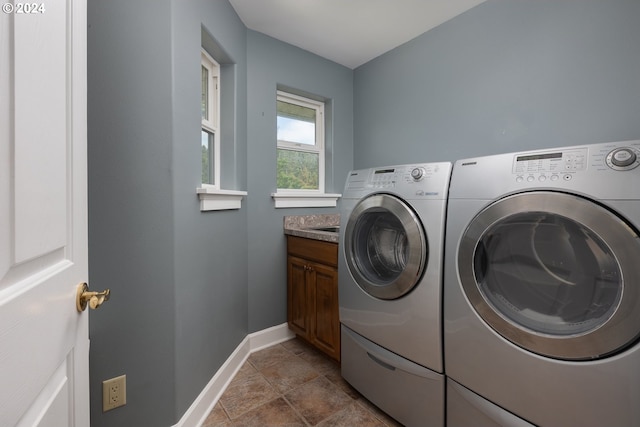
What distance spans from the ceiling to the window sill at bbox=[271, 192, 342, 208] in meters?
1.25

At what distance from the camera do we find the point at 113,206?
1.07 metres

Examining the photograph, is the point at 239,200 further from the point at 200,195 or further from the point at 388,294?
the point at 388,294

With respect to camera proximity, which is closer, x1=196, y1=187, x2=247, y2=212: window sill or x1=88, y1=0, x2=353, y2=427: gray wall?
x1=88, y1=0, x2=353, y2=427: gray wall

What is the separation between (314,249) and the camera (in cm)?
194

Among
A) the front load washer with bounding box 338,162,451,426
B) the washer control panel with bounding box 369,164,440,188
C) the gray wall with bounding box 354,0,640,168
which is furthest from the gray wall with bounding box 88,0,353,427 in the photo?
the gray wall with bounding box 354,0,640,168

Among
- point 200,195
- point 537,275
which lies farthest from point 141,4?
point 537,275

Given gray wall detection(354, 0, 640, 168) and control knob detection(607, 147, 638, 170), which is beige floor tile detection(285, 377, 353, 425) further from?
gray wall detection(354, 0, 640, 168)

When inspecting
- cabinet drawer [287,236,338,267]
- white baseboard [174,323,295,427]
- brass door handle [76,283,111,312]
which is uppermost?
brass door handle [76,283,111,312]

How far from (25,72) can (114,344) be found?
3.55ft

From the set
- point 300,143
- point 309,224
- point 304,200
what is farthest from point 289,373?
point 300,143

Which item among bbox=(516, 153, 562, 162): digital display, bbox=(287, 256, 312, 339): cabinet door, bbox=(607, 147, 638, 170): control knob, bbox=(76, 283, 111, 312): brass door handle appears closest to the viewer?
bbox=(76, 283, 111, 312): brass door handle

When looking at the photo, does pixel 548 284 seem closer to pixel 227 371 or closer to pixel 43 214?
pixel 43 214

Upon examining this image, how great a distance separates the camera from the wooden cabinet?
179 cm

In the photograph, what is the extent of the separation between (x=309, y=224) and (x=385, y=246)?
1.00 metres
